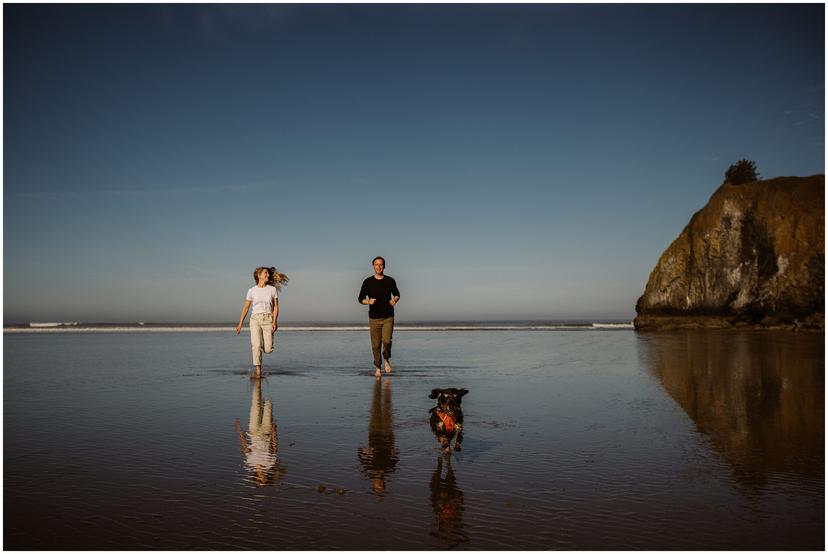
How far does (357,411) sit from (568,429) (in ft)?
8.27

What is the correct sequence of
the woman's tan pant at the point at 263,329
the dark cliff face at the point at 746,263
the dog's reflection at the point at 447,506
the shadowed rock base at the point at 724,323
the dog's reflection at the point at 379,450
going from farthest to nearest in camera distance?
1. the dark cliff face at the point at 746,263
2. the shadowed rock base at the point at 724,323
3. the woman's tan pant at the point at 263,329
4. the dog's reflection at the point at 379,450
5. the dog's reflection at the point at 447,506

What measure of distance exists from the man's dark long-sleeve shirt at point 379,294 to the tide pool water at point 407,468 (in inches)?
102

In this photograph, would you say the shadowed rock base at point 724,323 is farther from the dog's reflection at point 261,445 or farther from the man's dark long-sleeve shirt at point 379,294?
the dog's reflection at point 261,445

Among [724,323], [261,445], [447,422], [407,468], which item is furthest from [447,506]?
[724,323]

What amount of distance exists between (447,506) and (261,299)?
9.13m

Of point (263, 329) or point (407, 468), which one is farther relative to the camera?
point (263, 329)

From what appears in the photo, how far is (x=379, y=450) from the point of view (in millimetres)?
5379

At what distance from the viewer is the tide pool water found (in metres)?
3.40

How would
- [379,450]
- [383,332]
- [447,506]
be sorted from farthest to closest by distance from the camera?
[383,332] < [379,450] < [447,506]

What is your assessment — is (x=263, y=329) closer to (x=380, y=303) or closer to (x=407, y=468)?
(x=380, y=303)

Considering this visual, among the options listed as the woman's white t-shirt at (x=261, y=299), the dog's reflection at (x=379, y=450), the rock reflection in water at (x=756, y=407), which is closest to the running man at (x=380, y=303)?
the woman's white t-shirt at (x=261, y=299)

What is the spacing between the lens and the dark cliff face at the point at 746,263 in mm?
41875

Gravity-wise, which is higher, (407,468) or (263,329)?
(263,329)

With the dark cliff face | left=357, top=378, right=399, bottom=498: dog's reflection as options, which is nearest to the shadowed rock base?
the dark cliff face
